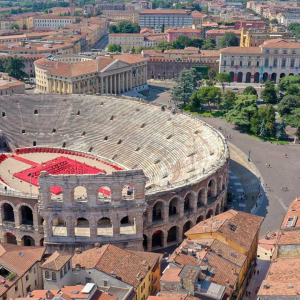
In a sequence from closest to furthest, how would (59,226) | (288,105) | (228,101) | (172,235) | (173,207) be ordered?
(59,226), (173,207), (172,235), (288,105), (228,101)

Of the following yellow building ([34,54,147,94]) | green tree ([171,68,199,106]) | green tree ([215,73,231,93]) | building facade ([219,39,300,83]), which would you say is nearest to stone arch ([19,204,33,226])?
yellow building ([34,54,147,94])

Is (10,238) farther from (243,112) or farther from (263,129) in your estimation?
(243,112)

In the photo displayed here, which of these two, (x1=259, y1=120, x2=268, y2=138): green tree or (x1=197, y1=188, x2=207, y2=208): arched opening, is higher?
(x1=197, y1=188, x2=207, y2=208): arched opening

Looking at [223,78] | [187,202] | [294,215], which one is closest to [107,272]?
[187,202]

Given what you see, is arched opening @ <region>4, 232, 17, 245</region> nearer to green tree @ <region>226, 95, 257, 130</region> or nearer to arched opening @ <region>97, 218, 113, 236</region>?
arched opening @ <region>97, 218, 113, 236</region>

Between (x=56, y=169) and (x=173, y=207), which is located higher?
(x=173, y=207)

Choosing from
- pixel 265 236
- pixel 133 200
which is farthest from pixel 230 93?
pixel 133 200

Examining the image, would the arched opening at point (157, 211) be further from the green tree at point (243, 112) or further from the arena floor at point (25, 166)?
the green tree at point (243, 112)
